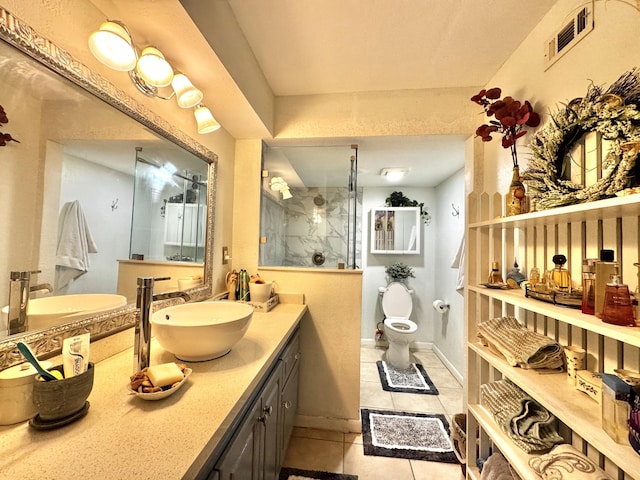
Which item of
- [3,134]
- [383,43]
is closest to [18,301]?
[3,134]

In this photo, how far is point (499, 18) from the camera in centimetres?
127

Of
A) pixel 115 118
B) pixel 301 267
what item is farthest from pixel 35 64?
pixel 301 267

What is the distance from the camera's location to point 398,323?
3039 millimetres

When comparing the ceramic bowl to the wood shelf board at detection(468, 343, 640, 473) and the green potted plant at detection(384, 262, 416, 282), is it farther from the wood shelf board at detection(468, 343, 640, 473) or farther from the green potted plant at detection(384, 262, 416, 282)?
the green potted plant at detection(384, 262, 416, 282)

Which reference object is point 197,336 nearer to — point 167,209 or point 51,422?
point 51,422

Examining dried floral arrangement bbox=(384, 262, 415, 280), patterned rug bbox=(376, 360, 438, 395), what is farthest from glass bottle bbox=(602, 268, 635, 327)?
dried floral arrangement bbox=(384, 262, 415, 280)

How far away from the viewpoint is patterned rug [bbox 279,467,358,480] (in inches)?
59.0

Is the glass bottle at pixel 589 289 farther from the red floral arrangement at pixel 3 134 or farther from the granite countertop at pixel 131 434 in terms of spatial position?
the red floral arrangement at pixel 3 134

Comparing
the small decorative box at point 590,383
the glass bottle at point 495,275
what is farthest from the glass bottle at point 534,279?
the small decorative box at point 590,383

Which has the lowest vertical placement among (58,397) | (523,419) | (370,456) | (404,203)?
(370,456)

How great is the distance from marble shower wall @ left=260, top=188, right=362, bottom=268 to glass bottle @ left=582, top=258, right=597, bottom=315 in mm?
1407

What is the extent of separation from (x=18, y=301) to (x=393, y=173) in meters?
2.86

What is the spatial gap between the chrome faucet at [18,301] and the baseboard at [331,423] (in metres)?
1.80

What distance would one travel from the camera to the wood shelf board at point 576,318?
2.08 ft
